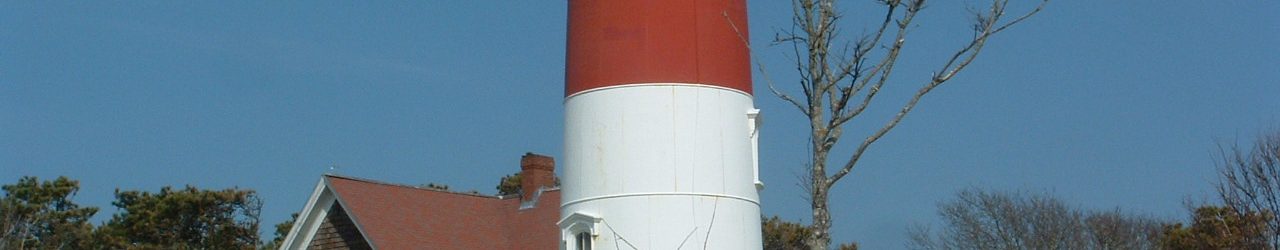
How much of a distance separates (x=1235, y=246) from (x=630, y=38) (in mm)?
8966

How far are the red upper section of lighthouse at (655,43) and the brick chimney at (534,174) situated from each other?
357 inches

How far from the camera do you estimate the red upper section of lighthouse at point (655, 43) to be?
695 inches

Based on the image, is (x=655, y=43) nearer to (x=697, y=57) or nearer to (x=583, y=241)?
(x=697, y=57)

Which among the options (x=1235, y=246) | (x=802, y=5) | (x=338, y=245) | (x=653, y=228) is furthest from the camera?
(x=338, y=245)

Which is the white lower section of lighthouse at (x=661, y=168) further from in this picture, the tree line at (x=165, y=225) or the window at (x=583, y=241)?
the tree line at (x=165, y=225)

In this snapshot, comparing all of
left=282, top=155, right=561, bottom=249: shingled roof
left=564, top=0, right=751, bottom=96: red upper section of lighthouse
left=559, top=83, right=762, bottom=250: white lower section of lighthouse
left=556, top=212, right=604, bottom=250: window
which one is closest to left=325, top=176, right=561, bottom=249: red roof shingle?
left=282, top=155, right=561, bottom=249: shingled roof

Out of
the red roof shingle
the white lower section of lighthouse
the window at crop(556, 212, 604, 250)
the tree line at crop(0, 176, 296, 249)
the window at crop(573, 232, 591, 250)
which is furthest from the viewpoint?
the tree line at crop(0, 176, 296, 249)

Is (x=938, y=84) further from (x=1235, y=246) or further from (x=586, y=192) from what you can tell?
(x=1235, y=246)

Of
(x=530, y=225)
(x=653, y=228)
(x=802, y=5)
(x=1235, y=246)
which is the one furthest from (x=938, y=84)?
(x=530, y=225)

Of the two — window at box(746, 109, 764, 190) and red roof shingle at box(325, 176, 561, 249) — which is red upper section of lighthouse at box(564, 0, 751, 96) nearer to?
window at box(746, 109, 764, 190)

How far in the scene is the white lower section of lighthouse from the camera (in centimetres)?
1748

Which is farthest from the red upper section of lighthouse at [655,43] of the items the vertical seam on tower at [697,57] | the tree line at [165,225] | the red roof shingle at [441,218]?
the tree line at [165,225]

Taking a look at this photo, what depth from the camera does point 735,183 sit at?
1797 cm

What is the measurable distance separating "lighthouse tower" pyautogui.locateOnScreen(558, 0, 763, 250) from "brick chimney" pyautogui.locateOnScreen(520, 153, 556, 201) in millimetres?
8961
